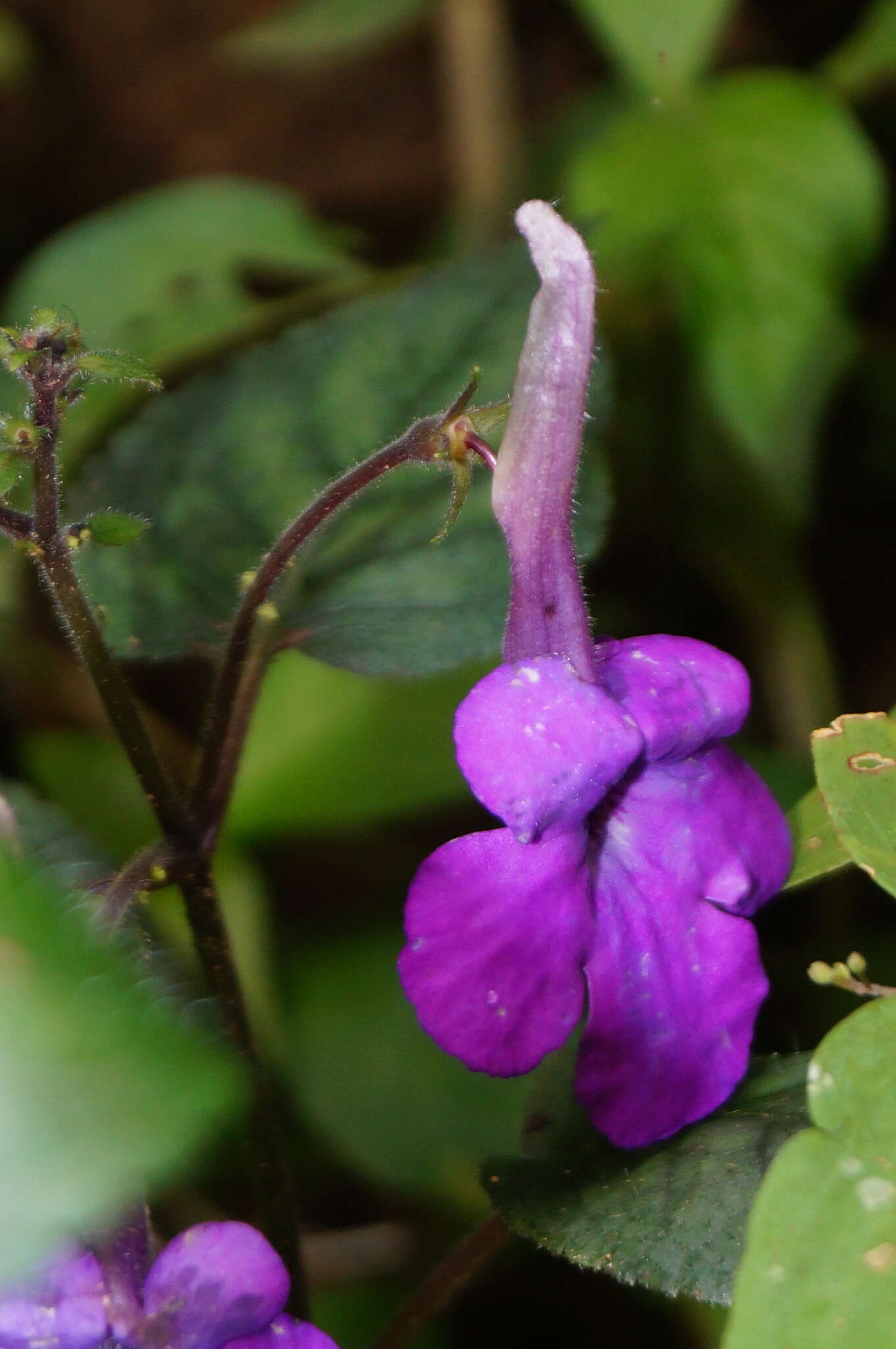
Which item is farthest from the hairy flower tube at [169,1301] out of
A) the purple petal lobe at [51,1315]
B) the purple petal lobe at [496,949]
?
the purple petal lobe at [496,949]

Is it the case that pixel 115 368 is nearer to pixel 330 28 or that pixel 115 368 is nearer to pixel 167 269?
pixel 167 269

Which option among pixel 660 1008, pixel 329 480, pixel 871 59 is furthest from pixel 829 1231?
pixel 871 59

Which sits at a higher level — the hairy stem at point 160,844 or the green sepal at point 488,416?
the green sepal at point 488,416

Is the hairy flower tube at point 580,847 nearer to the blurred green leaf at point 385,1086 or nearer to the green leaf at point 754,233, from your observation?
the blurred green leaf at point 385,1086

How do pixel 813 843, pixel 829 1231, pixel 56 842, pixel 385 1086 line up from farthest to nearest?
pixel 385 1086, pixel 56 842, pixel 813 843, pixel 829 1231

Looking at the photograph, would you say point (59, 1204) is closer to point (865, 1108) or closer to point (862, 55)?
point (865, 1108)

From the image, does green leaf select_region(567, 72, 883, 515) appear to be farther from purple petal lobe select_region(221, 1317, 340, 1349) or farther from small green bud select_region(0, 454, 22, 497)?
purple petal lobe select_region(221, 1317, 340, 1349)

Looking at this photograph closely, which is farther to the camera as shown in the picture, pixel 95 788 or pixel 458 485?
pixel 95 788
